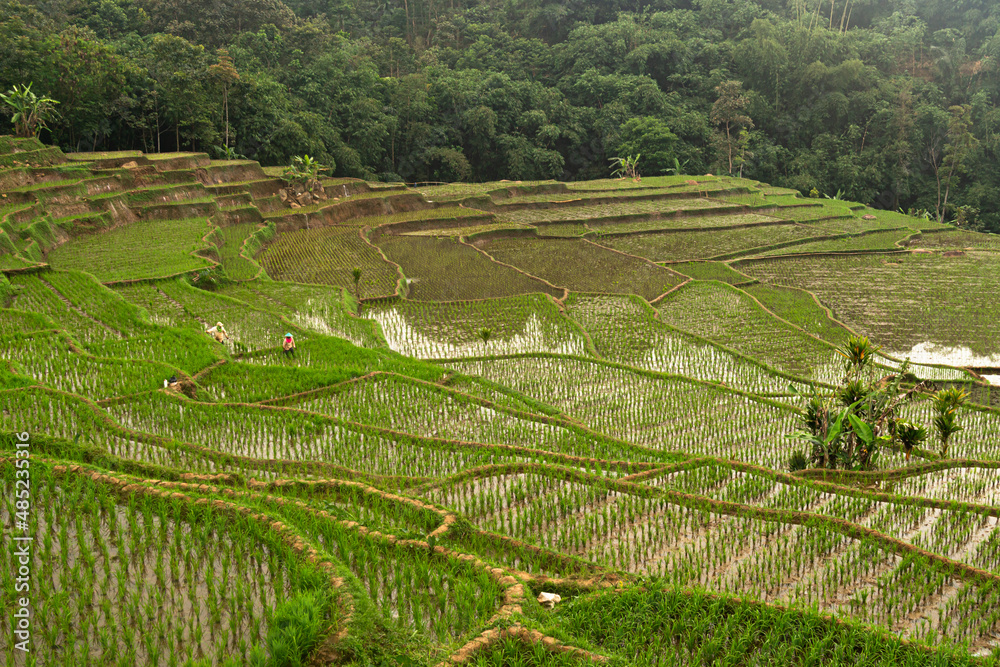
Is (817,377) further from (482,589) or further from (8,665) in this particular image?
(8,665)

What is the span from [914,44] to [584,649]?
153 feet

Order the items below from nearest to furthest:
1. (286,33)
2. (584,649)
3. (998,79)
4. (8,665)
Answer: (8,665), (584,649), (286,33), (998,79)

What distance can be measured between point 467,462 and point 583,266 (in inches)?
448

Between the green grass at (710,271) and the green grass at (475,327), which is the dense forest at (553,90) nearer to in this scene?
the green grass at (475,327)

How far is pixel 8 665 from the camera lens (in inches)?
127

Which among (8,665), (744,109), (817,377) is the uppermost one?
(744,109)

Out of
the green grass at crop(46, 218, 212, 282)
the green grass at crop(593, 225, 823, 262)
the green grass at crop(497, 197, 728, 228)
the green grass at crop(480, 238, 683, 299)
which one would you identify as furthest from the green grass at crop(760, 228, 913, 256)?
the green grass at crop(46, 218, 212, 282)

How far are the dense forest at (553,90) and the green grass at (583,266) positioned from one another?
11.4 metres

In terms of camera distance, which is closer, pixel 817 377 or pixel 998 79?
pixel 817 377

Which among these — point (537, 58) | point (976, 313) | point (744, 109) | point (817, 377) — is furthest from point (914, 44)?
point (817, 377)

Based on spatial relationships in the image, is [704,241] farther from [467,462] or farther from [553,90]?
[553,90]

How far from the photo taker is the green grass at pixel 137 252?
1329 cm

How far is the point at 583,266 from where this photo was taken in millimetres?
17484

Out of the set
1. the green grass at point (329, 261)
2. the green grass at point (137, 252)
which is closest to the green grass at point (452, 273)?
the green grass at point (329, 261)
